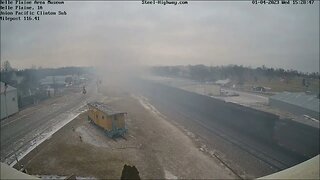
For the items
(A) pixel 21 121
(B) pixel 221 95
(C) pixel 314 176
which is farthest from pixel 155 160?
(B) pixel 221 95

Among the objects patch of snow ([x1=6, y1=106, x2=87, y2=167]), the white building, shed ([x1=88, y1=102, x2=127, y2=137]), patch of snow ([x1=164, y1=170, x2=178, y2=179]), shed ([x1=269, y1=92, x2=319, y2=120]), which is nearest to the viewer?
patch of snow ([x1=164, y1=170, x2=178, y2=179])

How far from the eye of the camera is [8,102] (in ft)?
80.4

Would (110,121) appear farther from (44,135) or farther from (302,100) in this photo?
(302,100)

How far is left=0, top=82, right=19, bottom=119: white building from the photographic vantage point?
2375cm

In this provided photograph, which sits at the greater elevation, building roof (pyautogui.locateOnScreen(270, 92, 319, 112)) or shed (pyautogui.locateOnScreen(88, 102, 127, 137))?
building roof (pyautogui.locateOnScreen(270, 92, 319, 112))

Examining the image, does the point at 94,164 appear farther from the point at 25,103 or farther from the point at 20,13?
the point at 25,103

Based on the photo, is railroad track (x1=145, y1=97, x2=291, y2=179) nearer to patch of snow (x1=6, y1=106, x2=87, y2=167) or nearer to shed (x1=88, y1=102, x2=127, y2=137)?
shed (x1=88, y1=102, x2=127, y2=137)

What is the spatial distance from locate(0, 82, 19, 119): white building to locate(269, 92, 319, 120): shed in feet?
83.0

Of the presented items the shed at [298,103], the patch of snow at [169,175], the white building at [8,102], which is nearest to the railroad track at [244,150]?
the patch of snow at [169,175]

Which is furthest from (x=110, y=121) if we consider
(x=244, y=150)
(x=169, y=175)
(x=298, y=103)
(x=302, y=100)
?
(x=302, y=100)

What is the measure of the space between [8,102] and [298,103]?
2615 centimetres

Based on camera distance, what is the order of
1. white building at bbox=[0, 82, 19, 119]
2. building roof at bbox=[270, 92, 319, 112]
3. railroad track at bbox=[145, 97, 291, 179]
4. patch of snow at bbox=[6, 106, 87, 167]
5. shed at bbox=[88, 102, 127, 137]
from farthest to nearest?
white building at bbox=[0, 82, 19, 119] → building roof at bbox=[270, 92, 319, 112] → shed at bbox=[88, 102, 127, 137] → railroad track at bbox=[145, 97, 291, 179] → patch of snow at bbox=[6, 106, 87, 167]

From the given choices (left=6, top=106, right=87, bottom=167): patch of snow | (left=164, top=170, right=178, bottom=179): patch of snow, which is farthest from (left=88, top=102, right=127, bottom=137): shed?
(left=164, top=170, right=178, bottom=179): patch of snow

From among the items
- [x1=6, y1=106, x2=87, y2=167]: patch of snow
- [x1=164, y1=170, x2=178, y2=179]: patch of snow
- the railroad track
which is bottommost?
the railroad track
